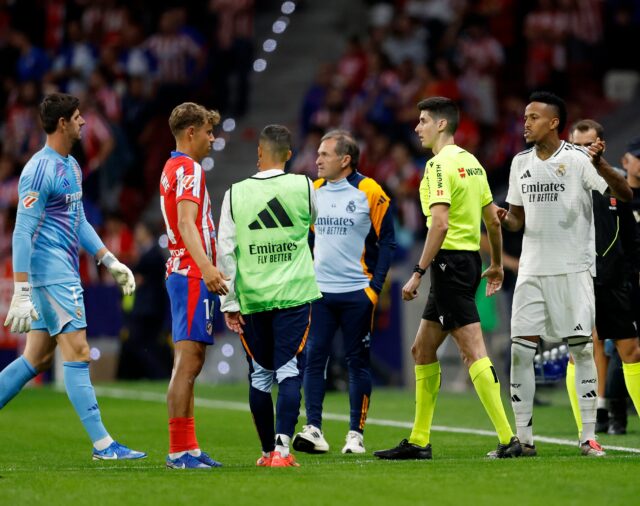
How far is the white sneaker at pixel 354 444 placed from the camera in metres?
Answer: 9.71

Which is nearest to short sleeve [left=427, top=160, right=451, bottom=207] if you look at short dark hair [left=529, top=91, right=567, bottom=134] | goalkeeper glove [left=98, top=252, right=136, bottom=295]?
short dark hair [left=529, top=91, right=567, bottom=134]

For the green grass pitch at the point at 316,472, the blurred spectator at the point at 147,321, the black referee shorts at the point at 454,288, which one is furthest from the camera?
the blurred spectator at the point at 147,321

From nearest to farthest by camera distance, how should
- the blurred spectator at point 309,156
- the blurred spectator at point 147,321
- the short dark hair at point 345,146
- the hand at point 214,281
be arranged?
1. the hand at point 214,281
2. the short dark hair at point 345,146
3. the blurred spectator at point 147,321
4. the blurred spectator at point 309,156

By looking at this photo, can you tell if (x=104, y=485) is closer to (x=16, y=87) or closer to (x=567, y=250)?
Result: (x=567, y=250)

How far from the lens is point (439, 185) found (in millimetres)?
8812

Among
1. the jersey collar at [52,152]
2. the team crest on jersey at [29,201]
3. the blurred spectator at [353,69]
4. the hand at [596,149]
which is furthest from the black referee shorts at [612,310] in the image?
the blurred spectator at [353,69]

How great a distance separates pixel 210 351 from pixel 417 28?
21.8 ft

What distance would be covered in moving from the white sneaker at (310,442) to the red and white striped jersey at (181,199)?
1720mm

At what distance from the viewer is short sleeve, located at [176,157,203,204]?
8445 mm

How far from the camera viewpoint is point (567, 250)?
8992mm

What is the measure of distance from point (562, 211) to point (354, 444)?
7.33ft

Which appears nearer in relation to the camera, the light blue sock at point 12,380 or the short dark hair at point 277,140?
the short dark hair at point 277,140

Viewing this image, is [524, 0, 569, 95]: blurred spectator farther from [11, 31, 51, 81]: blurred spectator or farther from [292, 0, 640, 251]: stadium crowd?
[11, 31, 51, 81]: blurred spectator

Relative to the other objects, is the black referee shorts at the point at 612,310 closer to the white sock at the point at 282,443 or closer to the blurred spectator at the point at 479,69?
the white sock at the point at 282,443
